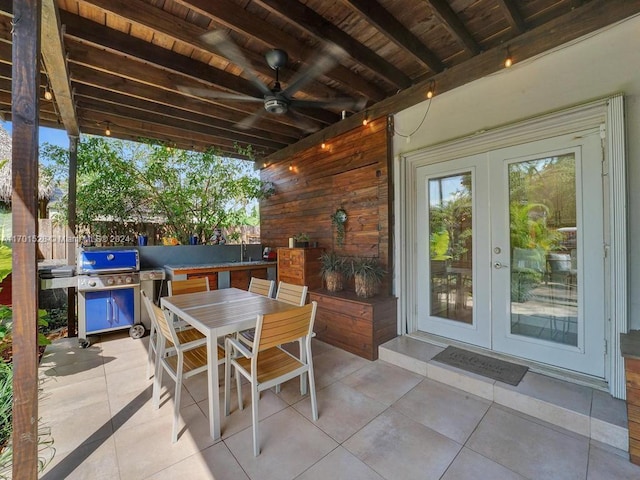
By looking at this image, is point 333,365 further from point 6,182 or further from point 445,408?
point 6,182

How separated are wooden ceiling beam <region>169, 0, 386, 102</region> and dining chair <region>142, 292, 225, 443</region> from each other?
2.28m

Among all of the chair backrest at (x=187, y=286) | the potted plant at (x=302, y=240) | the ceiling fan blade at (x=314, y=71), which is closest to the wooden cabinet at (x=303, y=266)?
the potted plant at (x=302, y=240)

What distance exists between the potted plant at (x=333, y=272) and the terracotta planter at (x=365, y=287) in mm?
367

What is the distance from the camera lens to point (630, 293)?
213cm

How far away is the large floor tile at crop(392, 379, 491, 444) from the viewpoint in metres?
2.04

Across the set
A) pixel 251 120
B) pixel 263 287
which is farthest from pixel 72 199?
pixel 263 287

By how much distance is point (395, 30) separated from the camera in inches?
99.3

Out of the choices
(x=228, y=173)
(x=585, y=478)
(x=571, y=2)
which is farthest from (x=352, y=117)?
(x=585, y=478)

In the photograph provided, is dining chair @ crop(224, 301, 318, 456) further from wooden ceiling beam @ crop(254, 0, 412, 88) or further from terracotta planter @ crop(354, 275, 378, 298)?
wooden ceiling beam @ crop(254, 0, 412, 88)

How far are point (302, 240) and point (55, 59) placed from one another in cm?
335

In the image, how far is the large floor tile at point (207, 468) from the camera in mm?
1619

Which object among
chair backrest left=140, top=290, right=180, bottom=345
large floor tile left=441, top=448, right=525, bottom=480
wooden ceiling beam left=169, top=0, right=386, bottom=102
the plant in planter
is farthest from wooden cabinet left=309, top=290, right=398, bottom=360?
wooden ceiling beam left=169, top=0, right=386, bottom=102

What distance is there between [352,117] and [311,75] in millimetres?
1862

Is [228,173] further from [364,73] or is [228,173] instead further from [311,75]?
[311,75]
